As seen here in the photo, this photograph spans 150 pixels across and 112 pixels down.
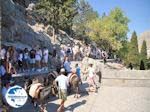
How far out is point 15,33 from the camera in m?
35.2

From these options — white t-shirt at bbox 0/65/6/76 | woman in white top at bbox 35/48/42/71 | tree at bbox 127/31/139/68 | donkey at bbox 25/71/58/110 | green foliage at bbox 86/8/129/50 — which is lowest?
donkey at bbox 25/71/58/110

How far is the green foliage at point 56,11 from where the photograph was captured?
1941 inches

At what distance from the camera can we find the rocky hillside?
33688 mm

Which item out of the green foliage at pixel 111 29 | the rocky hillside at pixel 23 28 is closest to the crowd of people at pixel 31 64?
the rocky hillside at pixel 23 28

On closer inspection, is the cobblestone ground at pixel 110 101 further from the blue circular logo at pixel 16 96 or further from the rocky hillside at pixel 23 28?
the rocky hillside at pixel 23 28

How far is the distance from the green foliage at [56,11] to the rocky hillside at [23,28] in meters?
1.53

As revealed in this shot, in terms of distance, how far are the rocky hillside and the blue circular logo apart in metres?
17.5

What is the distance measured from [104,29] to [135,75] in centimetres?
4882

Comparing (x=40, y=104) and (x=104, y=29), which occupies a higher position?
(x=104, y=29)

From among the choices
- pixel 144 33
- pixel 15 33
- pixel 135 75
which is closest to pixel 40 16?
pixel 15 33

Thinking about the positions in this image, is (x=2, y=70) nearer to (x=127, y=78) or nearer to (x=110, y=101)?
(x=110, y=101)

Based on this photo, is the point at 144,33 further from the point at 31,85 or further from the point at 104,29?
the point at 31,85

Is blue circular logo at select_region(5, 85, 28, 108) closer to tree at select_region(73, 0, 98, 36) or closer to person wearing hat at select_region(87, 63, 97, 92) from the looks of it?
person wearing hat at select_region(87, 63, 97, 92)

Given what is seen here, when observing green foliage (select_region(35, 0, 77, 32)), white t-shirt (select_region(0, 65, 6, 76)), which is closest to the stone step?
white t-shirt (select_region(0, 65, 6, 76))
